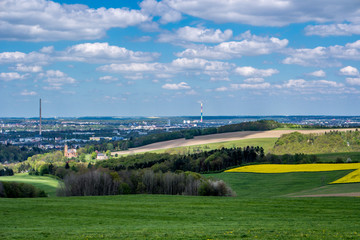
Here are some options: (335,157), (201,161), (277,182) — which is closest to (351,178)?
(277,182)

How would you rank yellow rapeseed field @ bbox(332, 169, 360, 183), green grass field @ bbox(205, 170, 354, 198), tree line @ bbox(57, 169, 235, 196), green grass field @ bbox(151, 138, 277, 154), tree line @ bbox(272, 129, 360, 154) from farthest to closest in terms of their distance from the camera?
green grass field @ bbox(151, 138, 277, 154), tree line @ bbox(272, 129, 360, 154), tree line @ bbox(57, 169, 235, 196), green grass field @ bbox(205, 170, 354, 198), yellow rapeseed field @ bbox(332, 169, 360, 183)

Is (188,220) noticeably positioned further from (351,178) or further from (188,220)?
(351,178)

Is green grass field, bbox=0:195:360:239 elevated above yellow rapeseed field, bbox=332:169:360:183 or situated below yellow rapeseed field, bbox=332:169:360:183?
above

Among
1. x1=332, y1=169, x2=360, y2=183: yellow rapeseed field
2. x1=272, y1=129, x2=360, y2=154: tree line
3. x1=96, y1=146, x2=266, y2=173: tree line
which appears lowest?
x1=96, y1=146, x2=266, y2=173: tree line

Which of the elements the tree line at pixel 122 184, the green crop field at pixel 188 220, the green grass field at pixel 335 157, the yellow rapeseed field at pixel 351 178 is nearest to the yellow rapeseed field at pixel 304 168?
the green grass field at pixel 335 157

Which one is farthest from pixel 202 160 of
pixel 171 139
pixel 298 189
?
pixel 171 139

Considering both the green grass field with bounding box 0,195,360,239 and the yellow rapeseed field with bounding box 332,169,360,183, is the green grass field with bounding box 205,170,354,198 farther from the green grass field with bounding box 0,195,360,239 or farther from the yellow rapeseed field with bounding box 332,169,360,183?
the green grass field with bounding box 0,195,360,239

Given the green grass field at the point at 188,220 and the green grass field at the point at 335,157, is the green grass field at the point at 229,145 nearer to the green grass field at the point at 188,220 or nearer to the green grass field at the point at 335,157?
the green grass field at the point at 335,157

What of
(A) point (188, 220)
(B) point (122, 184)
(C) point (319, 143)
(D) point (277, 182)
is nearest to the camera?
(A) point (188, 220)

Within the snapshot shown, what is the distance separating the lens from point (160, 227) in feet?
81.9

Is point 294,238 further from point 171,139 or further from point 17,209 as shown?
point 171,139

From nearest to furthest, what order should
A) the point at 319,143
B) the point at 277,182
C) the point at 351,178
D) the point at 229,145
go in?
the point at 351,178 < the point at 277,182 < the point at 319,143 < the point at 229,145

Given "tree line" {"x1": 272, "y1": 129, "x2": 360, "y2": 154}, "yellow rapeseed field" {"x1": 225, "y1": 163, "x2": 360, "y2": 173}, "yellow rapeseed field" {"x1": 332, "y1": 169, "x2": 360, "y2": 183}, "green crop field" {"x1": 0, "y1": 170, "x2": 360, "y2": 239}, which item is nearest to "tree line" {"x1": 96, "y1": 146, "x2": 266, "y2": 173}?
"yellow rapeseed field" {"x1": 225, "y1": 163, "x2": 360, "y2": 173}

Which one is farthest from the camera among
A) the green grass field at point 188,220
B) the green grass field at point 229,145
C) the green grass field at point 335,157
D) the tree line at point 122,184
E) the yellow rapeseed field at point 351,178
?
the green grass field at point 229,145
